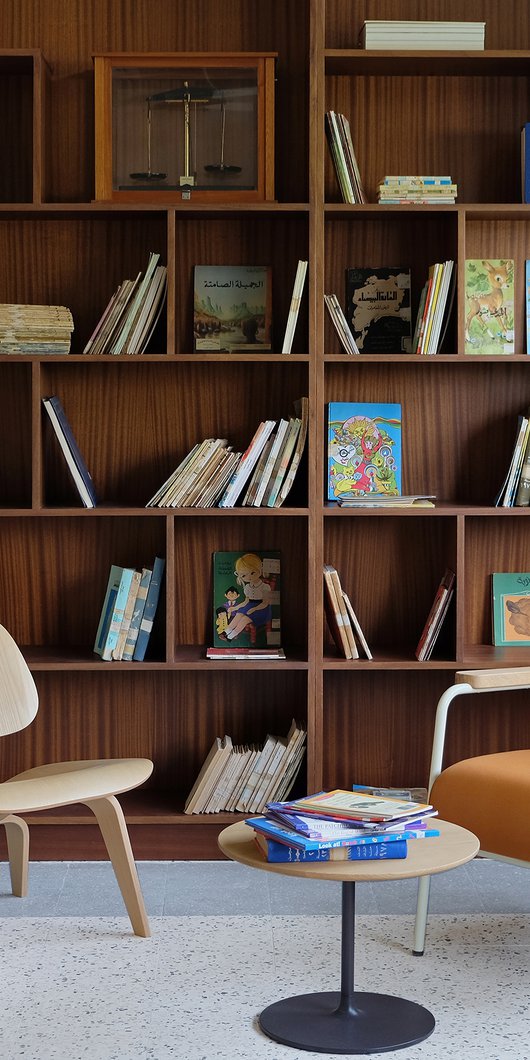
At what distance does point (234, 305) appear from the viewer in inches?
130

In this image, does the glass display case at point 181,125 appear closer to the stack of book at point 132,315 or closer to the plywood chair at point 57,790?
the stack of book at point 132,315

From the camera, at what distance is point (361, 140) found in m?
3.29

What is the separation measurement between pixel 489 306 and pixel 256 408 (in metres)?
0.73

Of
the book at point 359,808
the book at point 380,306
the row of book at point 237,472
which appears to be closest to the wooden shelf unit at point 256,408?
the book at point 380,306

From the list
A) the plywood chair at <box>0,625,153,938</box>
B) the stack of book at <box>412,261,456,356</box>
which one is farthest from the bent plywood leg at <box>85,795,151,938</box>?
the stack of book at <box>412,261,456,356</box>

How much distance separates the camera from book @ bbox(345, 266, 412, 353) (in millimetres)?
3293

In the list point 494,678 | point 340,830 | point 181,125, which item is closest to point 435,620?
point 494,678

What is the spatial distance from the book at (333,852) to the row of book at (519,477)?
1442mm

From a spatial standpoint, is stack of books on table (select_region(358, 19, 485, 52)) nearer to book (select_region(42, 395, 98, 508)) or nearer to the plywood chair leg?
book (select_region(42, 395, 98, 508))

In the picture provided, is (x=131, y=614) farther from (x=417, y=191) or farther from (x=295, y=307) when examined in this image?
(x=417, y=191)

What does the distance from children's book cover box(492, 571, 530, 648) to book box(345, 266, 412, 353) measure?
747mm

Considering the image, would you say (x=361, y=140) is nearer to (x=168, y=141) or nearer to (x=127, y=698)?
(x=168, y=141)

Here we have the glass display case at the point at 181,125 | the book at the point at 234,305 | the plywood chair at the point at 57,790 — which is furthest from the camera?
the book at the point at 234,305

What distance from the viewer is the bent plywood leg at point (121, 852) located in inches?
98.8
